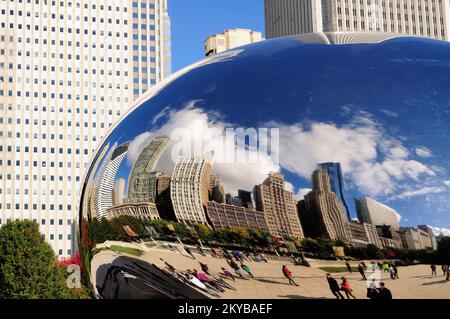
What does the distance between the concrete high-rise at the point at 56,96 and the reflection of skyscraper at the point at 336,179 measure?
102089mm

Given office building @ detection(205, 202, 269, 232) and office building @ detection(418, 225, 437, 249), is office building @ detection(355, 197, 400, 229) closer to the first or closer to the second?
office building @ detection(418, 225, 437, 249)

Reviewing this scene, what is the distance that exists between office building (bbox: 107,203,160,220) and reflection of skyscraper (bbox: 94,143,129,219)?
0.14 m

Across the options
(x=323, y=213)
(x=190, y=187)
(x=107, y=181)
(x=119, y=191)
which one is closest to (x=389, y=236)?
(x=323, y=213)

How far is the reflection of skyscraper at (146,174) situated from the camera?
20.1 ft

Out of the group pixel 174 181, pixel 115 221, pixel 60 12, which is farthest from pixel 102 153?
pixel 60 12

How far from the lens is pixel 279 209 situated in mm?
5492

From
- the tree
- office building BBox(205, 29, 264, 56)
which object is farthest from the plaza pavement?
the tree

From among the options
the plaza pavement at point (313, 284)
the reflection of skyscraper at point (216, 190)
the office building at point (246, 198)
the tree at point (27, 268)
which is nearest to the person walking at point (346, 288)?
the plaza pavement at point (313, 284)

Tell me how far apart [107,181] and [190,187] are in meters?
1.19

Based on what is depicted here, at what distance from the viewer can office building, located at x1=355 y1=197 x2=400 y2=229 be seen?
17.5 ft

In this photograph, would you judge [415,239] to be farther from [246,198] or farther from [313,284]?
[246,198]

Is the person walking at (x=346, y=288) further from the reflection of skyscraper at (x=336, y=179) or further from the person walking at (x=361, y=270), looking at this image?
the reflection of skyscraper at (x=336, y=179)

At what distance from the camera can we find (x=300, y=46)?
257 inches
